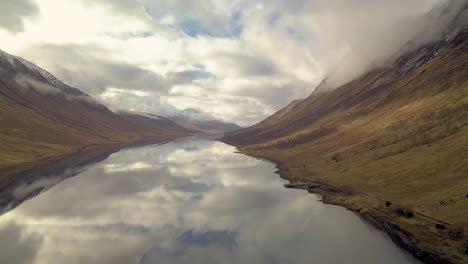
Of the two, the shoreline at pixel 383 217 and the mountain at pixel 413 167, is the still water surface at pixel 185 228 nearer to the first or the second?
the shoreline at pixel 383 217

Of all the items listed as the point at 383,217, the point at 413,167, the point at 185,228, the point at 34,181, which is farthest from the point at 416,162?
the point at 34,181

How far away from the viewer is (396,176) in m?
97.9

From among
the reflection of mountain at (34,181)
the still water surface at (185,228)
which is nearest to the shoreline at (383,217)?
the still water surface at (185,228)

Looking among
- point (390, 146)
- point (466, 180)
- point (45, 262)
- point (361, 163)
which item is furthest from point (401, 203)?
point (45, 262)

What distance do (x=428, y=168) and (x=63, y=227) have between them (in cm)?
8644

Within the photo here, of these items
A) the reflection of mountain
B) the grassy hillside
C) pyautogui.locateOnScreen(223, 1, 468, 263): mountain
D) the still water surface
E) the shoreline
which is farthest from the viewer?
the reflection of mountain

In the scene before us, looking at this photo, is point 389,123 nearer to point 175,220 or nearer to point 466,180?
point 466,180

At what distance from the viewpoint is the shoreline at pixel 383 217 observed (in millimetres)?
53281

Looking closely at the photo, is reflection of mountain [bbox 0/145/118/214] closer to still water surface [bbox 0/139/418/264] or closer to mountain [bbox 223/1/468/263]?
still water surface [bbox 0/139/418/264]

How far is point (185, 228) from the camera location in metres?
76.8

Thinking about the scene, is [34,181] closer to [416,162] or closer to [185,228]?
[185,228]

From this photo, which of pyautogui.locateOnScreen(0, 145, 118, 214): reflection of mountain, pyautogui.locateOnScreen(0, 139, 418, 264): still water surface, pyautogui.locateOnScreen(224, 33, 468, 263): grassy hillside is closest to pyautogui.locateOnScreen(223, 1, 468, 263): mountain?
pyautogui.locateOnScreen(224, 33, 468, 263): grassy hillside

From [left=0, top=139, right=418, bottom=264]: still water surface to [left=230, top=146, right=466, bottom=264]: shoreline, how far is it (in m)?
2.05

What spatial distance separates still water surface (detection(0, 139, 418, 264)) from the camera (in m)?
58.9
